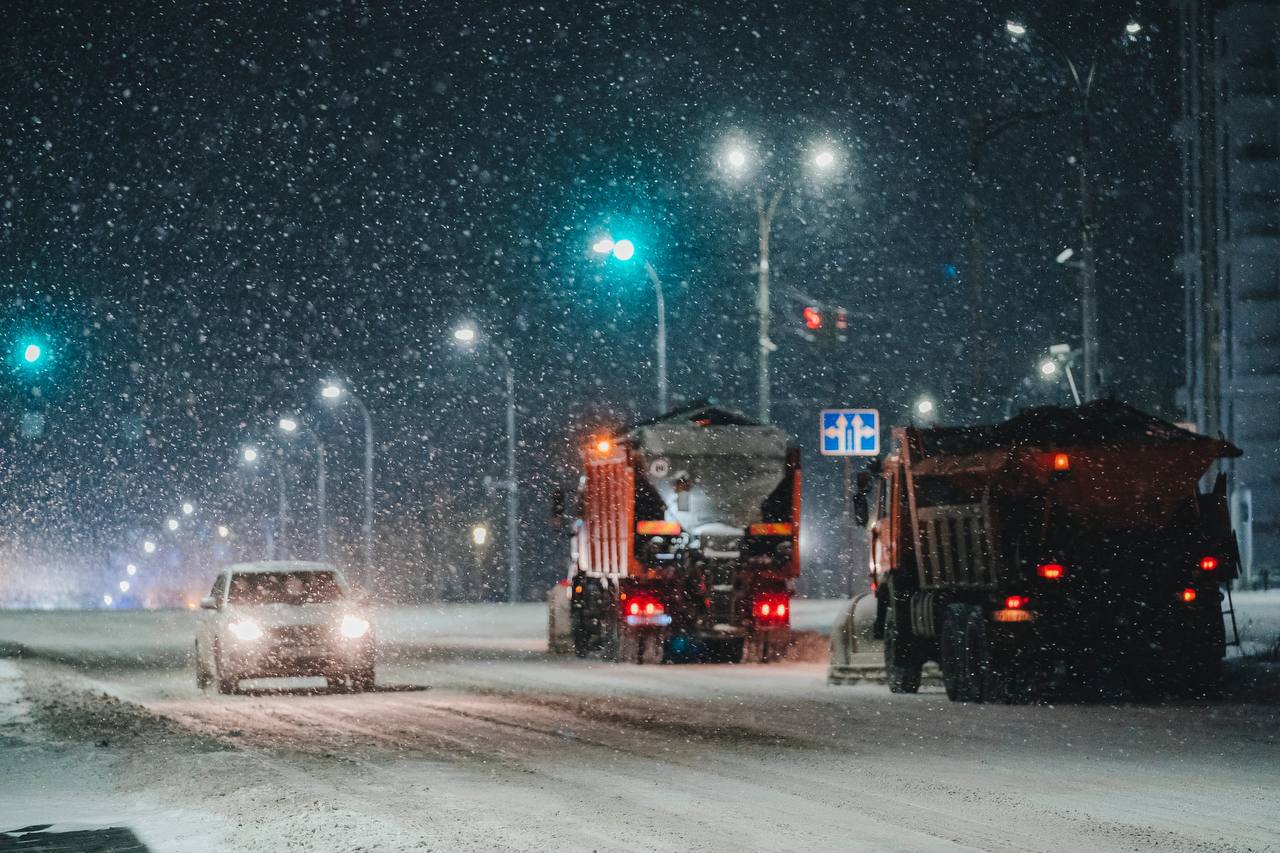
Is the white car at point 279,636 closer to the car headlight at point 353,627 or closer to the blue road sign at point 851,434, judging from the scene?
the car headlight at point 353,627

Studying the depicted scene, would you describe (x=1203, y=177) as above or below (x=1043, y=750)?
above

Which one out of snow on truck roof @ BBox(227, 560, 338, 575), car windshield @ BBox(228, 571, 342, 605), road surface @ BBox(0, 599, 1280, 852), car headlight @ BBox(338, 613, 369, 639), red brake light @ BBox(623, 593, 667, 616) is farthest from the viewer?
red brake light @ BBox(623, 593, 667, 616)

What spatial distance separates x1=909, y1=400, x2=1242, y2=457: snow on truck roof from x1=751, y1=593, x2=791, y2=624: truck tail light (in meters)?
7.56

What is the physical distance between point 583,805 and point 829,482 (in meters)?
63.6

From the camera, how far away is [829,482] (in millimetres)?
73500

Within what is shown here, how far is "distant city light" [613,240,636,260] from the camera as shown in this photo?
27.1 meters

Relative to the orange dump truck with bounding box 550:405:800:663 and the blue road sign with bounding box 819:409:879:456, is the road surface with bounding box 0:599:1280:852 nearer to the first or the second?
the orange dump truck with bounding box 550:405:800:663

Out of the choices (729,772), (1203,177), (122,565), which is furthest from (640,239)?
(122,565)

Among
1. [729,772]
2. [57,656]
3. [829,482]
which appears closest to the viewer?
[729,772]

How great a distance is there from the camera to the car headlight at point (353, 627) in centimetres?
2106

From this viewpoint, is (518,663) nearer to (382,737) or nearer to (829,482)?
(382,737)

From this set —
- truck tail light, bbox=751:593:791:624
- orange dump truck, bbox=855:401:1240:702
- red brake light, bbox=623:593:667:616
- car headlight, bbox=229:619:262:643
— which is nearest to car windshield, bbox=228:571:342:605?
car headlight, bbox=229:619:262:643

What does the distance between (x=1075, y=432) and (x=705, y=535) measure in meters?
8.99

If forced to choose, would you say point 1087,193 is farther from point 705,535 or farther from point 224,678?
point 224,678
